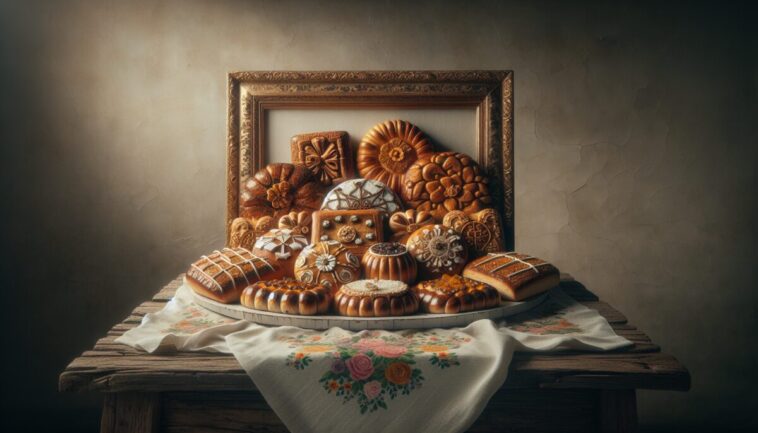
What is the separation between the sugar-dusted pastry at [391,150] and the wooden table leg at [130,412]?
4.44 ft

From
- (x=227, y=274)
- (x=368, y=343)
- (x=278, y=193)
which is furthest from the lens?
(x=278, y=193)

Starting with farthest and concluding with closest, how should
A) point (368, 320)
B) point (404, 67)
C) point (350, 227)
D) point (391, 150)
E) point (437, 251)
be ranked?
point (404, 67), point (391, 150), point (350, 227), point (437, 251), point (368, 320)

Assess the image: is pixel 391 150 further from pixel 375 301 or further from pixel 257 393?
pixel 257 393

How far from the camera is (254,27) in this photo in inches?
102

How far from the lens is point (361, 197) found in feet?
7.32

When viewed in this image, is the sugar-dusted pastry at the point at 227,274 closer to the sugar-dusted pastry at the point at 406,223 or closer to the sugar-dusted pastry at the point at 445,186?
the sugar-dusted pastry at the point at 406,223

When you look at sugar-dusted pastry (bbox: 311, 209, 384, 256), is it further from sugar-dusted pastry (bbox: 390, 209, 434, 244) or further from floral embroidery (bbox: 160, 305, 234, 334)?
floral embroidery (bbox: 160, 305, 234, 334)

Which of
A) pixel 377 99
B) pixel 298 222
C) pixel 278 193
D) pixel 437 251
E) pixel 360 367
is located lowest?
pixel 360 367

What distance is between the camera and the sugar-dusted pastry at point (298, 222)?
7.36ft

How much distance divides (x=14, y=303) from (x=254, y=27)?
66.5 inches

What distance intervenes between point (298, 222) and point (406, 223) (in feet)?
1.41

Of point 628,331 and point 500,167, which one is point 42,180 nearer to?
point 500,167

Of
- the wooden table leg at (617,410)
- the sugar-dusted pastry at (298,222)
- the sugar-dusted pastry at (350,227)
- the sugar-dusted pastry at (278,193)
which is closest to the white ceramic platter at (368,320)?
the wooden table leg at (617,410)

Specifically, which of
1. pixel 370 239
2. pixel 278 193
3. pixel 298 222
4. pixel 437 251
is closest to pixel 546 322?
pixel 437 251
